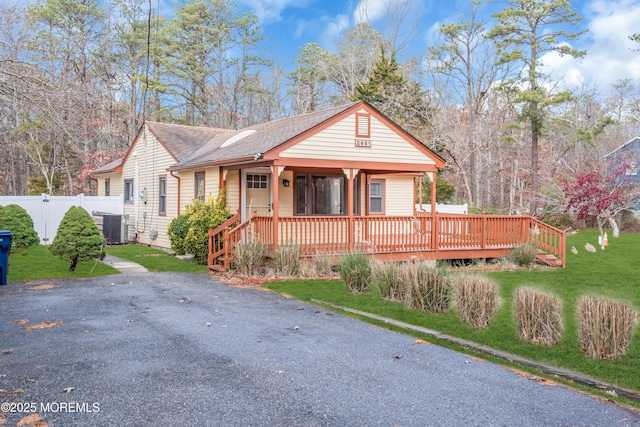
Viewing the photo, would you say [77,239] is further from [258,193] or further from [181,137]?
[181,137]

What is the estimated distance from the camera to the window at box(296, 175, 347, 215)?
50.4ft

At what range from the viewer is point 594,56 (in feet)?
97.7

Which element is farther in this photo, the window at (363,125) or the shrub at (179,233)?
the shrub at (179,233)

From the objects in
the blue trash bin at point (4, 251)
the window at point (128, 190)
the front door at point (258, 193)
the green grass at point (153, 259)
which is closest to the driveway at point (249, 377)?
the blue trash bin at point (4, 251)

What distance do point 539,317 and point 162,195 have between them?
49.0 ft

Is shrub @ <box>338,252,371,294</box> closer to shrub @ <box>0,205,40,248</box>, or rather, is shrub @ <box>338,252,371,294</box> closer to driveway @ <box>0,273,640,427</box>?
driveway @ <box>0,273,640,427</box>

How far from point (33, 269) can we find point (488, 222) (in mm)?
12007

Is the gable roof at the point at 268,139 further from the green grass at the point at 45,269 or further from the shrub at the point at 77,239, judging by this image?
the green grass at the point at 45,269

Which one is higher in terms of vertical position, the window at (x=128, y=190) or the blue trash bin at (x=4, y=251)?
the window at (x=128, y=190)

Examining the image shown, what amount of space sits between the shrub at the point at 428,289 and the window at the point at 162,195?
12235 mm

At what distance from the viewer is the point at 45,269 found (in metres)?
12.1

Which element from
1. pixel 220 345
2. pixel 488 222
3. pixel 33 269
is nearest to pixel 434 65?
pixel 488 222

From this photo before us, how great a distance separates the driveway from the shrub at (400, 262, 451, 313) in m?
1.24

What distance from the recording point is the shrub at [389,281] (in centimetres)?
877
